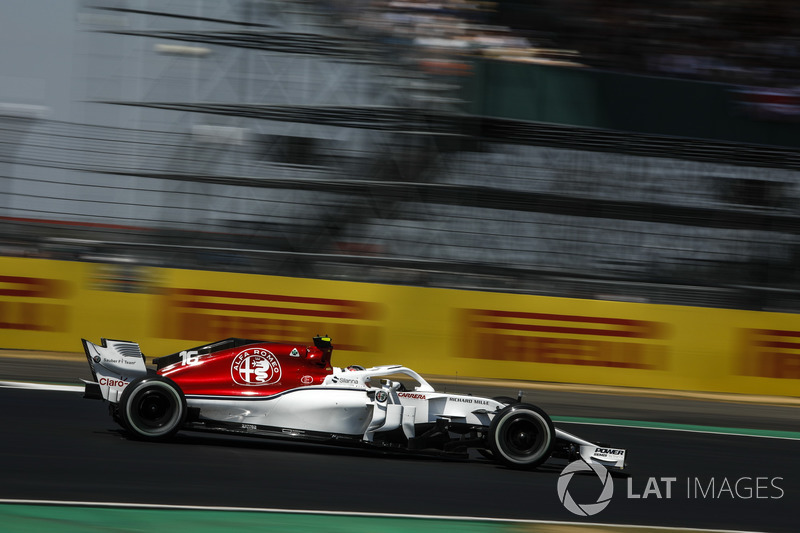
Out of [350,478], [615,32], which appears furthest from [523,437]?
[615,32]

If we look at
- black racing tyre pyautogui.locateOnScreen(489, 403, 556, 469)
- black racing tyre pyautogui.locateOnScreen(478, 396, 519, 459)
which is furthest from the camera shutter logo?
black racing tyre pyautogui.locateOnScreen(478, 396, 519, 459)

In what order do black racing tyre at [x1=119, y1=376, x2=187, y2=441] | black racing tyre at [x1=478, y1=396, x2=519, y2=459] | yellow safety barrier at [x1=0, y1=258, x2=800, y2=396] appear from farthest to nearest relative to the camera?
yellow safety barrier at [x1=0, y1=258, x2=800, y2=396] < black racing tyre at [x1=478, y1=396, x2=519, y2=459] < black racing tyre at [x1=119, y1=376, x2=187, y2=441]

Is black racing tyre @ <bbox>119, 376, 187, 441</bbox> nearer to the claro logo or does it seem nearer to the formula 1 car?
the formula 1 car

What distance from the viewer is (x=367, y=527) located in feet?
15.8

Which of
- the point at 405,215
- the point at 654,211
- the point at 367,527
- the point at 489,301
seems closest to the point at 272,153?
the point at 405,215

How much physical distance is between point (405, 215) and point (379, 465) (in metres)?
4.93

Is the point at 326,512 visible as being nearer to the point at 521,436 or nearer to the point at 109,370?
the point at 521,436

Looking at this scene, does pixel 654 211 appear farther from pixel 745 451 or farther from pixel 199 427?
pixel 199 427

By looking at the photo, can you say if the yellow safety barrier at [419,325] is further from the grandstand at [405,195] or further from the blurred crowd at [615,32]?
the blurred crowd at [615,32]

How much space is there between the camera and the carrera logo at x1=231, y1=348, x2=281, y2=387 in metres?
6.33

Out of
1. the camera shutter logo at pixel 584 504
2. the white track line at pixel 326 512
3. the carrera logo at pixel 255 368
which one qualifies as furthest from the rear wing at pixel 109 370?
the camera shutter logo at pixel 584 504

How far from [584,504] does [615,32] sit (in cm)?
805

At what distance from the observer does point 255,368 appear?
20.9ft

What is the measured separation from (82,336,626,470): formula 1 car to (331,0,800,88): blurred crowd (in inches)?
244
